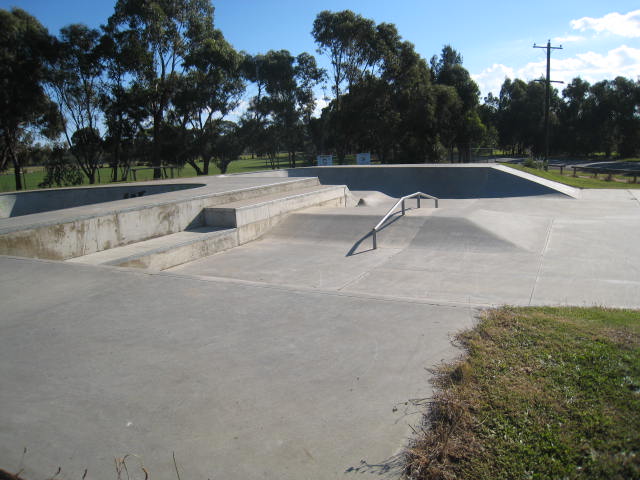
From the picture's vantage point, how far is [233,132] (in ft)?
111

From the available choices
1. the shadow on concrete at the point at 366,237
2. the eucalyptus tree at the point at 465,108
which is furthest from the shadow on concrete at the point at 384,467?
the eucalyptus tree at the point at 465,108

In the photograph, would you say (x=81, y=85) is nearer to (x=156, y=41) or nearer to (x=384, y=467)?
(x=156, y=41)

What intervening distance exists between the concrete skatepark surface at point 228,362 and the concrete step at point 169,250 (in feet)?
7.23

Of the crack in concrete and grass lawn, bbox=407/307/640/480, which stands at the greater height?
grass lawn, bbox=407/307/640/480

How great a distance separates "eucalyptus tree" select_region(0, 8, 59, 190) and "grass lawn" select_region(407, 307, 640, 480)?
28541mm

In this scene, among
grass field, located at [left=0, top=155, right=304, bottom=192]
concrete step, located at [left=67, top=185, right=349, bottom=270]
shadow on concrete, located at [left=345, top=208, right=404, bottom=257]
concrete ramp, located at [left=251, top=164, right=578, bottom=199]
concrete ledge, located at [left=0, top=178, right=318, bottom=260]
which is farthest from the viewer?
grass field, located at [left=0, top=155, right=304, bottom=192]

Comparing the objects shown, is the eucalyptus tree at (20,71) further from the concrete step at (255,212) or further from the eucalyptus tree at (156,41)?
the concrete step at (255,212)

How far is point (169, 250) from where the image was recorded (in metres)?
9.47

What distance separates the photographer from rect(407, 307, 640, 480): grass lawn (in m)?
2.39

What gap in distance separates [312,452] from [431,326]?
2.04 meters

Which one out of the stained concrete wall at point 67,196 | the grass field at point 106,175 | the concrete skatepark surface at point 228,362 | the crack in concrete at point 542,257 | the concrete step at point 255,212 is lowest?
the crack in concrete at point 542,257

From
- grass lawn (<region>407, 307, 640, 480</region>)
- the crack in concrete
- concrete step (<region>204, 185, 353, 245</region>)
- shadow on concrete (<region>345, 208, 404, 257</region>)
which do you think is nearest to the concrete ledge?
concrete step (<region>204, 185, 353, 245</region>)

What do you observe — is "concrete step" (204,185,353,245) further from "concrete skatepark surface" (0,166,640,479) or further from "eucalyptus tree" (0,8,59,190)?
"eucalyptus tree" (0,8,59,190)

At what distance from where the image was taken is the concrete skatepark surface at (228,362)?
8.52 ft
